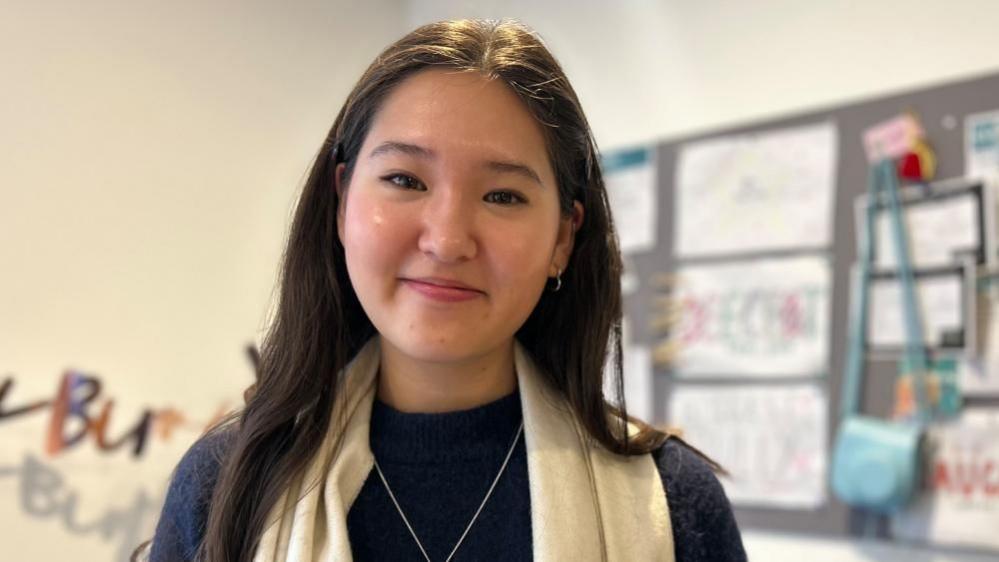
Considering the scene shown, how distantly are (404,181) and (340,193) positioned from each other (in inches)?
5.1

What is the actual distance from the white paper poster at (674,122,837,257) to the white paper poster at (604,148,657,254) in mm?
75

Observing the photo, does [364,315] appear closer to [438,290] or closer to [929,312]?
[438,290]

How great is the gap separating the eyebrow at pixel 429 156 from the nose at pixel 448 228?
4 cm

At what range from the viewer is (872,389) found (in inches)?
70.0

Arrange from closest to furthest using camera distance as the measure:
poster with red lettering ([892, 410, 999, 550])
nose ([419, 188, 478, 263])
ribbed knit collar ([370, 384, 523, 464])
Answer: nose ([419, 188, 478, 263])
ribbed knit collar ([370, 384, 523, 464])
poster with red lettering ([892, 410, 999, 550])

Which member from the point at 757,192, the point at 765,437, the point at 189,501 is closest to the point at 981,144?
the point at 757,192

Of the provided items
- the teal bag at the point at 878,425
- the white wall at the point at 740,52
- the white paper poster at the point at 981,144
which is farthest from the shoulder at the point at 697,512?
the white wall at the point at 740,52

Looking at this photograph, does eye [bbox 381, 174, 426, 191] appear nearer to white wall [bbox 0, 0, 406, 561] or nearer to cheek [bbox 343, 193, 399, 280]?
cheek [bbox 343, 193, 399, 280]

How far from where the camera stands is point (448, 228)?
0.85m

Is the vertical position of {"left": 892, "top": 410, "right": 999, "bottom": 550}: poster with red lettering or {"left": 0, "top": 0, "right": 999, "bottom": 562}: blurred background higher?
{"left": 0, "top": 0, "right": 999, "bottom": 562}: blurred background

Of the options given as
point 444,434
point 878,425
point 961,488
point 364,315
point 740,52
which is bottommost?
point 961,488

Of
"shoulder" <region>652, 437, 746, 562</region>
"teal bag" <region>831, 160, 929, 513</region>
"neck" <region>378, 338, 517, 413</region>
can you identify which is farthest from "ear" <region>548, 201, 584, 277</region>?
"teal bag" <region>831, 160, 929, 513</region>

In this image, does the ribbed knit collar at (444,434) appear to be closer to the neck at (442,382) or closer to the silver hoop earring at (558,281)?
the neck at (442,382)

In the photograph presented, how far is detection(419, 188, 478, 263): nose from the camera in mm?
849
